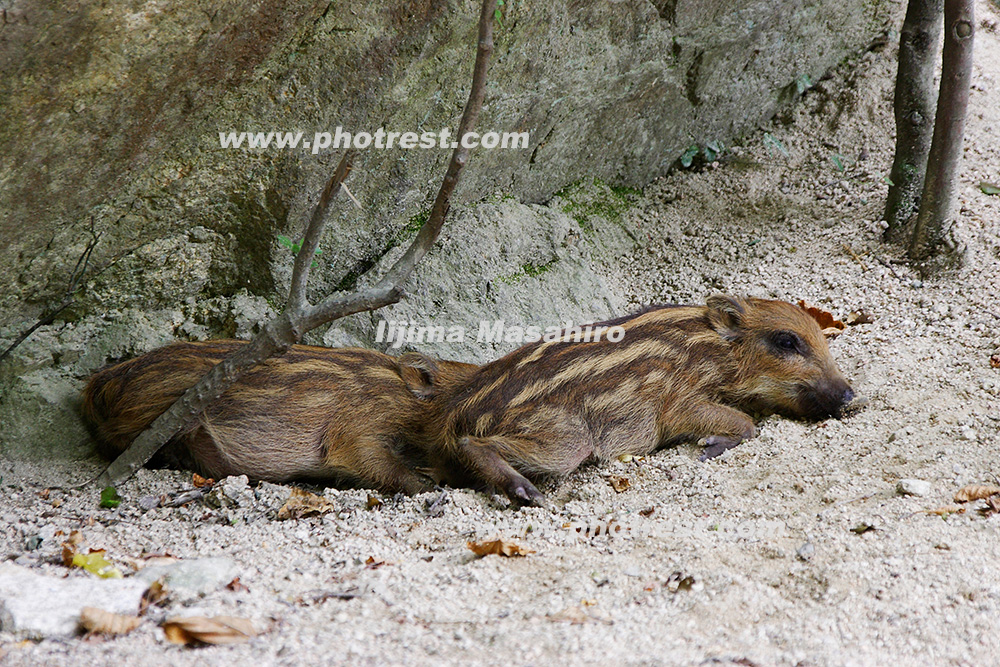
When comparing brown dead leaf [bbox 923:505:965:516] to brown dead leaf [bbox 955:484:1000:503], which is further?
brown dead leaf [bbox 955:484:1000:503]

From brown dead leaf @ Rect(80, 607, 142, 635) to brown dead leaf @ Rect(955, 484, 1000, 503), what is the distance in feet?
9.50

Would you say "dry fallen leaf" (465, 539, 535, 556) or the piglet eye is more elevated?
the piglet eye

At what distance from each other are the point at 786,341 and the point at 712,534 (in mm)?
1961

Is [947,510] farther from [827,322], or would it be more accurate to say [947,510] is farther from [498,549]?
[827,322]

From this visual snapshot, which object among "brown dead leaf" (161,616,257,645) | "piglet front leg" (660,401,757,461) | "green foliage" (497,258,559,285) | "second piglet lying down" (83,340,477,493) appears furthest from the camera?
"green foliage" (497,258,559,285)

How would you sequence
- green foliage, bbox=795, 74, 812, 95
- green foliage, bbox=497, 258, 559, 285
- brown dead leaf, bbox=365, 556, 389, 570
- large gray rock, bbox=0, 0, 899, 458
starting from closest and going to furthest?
brown dead leaf, bbox=365, 556, 389, 570, large gray rock, bbox=0, 0, 899, 458, green foliage, bbox=497, 258, 559, 285, green foliage, bbox=795, 74, 812, 95

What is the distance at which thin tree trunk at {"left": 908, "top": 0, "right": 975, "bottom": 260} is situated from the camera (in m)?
5.07

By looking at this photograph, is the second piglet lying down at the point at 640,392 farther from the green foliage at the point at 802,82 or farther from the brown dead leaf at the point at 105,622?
the green foliage at the point at 802,82

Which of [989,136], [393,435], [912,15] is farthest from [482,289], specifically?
[989,136]

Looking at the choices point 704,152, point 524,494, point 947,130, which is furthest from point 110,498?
point 947,130

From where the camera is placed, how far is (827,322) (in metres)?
5.39

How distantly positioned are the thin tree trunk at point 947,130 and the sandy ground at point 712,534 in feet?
0.88

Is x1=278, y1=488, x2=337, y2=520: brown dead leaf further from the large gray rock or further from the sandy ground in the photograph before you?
the large gray rock

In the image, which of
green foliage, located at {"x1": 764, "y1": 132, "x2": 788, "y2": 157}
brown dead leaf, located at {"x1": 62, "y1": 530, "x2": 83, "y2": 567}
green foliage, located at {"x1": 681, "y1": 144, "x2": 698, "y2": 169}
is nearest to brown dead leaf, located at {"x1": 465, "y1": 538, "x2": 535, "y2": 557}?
brown dead leaf, located at {"x1": 62, "y1": 530, "x2": 83, "y2": 567}
